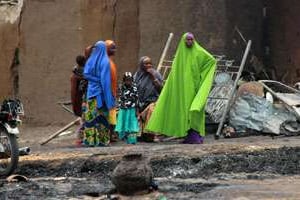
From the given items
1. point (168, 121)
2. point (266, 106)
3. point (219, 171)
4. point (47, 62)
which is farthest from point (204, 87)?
point (47, 62)

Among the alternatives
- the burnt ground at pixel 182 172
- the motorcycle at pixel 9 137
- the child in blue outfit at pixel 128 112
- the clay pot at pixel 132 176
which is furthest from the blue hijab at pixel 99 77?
the clay pot at pixel 132 176

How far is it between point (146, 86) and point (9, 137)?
12.1ft

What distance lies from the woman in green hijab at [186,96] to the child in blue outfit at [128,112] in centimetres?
29

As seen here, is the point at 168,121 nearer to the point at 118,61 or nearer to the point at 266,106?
the point at 266,106

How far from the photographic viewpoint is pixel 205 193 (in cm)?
633

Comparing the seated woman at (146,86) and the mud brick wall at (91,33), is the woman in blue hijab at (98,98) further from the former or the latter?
the mud brick wall at (91,33)

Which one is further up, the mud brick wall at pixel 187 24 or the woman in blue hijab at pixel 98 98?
the mud brick wall at pixel 187 24

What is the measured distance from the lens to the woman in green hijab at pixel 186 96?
10320mm

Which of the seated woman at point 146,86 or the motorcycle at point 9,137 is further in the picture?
the seated woman at point 146,86

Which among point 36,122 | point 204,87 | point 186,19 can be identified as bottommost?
point 36,122

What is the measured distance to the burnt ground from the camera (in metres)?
6.43

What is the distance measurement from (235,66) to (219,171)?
19.1ft

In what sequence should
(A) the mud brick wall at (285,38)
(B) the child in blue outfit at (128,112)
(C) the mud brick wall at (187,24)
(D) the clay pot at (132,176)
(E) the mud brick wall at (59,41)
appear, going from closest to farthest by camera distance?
1. (D) the clay pot at (132,176)
2. (B) the child in blue outfit at (128,112)
3. (C) the mud brick wall at (187,24)
4. (E) the mud brick wall at (59,41)
5. (A) the mud brick wall at (285,38)

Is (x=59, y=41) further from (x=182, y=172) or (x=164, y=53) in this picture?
(x=182, y=172)
